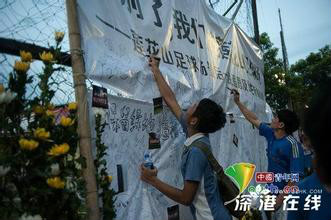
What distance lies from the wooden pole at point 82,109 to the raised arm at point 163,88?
70 centimetres

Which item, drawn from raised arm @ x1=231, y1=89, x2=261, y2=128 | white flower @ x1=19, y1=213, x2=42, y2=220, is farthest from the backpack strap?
raised arm @ x1=231, y1=89, x2=261, y2=128

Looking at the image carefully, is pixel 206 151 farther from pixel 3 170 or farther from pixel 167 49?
pixel 3 170

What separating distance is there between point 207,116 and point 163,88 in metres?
0.44

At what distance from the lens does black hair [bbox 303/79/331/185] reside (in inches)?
29.5

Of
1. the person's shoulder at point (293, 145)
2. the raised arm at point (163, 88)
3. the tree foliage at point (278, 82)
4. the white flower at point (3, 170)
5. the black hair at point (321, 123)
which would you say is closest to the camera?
the black hair at point (321, 123)

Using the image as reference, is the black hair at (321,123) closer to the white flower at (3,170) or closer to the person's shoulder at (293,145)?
the white flower at (3,170)

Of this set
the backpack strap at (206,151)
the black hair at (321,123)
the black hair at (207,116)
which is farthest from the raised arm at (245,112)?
the black hair at (321,123)

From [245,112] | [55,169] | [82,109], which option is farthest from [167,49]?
[55,169]

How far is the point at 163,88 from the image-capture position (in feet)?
8.17

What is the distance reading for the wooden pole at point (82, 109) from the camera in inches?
67.9

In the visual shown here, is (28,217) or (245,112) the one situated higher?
(245,112)

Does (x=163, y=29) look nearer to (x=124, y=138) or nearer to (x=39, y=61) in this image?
(x=124, y=138)

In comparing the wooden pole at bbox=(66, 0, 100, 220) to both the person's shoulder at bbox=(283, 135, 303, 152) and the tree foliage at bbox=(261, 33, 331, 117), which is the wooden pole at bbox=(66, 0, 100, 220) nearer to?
the person's shoulder at bbox=(283, 135, 303, 152)

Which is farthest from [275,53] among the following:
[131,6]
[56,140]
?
[56,140]
